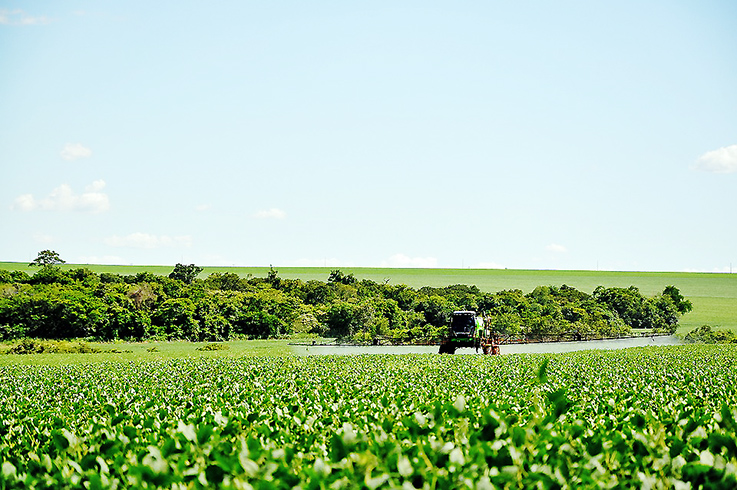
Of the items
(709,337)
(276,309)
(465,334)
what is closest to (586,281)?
(709,337)

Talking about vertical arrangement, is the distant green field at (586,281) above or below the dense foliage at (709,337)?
above

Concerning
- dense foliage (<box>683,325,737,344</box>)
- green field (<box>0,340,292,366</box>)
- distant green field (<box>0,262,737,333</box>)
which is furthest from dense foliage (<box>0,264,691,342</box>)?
distant green field (<box>0,262,737,333</box>)

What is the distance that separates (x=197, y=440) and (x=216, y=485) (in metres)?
0.75

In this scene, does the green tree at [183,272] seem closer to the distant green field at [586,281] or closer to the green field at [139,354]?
the green field at [139,354]

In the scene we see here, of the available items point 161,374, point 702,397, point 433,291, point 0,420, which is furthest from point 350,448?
point 433,291

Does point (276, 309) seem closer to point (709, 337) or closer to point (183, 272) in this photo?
point (183, 272)

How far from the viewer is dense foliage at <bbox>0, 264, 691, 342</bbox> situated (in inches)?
3014

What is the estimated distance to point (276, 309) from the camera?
8719 cm

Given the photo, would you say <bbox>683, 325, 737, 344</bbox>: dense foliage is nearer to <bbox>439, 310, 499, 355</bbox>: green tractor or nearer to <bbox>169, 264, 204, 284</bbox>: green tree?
<bbox>439, 310, 499, 355</bbox>: green tractor

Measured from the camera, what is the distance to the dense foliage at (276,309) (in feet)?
251

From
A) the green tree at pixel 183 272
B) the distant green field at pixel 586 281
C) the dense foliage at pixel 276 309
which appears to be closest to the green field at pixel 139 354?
the dense foliage at pixel 276 309

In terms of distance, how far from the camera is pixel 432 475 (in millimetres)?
4613

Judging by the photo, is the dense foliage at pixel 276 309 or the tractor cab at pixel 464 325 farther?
the dense foliage at pixel 276 309

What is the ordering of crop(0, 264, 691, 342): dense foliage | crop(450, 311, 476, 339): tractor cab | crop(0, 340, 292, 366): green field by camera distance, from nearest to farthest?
crop(0, 340, 292, 366): green field, crop(450, 311, 476, 339): tractor cab, crop(0, 264, 691, 342): dense foliage
